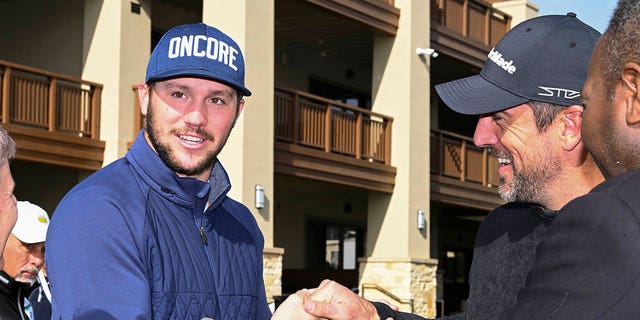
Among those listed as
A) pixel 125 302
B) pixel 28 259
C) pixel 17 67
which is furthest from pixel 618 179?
pixel 17 67

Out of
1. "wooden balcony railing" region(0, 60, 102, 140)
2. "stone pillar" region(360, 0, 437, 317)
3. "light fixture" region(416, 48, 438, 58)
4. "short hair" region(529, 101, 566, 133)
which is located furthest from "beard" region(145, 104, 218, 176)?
"light fixture" region(416, 48, 438, 58)

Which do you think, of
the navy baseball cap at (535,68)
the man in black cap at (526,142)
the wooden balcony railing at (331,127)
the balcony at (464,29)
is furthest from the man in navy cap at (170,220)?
the balcony at (464,29)

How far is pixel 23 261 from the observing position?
6379 mm

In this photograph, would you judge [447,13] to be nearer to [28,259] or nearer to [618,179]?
[28,259]

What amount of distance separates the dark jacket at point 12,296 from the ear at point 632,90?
4427 millimetres

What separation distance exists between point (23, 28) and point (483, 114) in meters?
16.4

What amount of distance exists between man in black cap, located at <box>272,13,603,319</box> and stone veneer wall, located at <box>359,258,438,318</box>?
55.1ft

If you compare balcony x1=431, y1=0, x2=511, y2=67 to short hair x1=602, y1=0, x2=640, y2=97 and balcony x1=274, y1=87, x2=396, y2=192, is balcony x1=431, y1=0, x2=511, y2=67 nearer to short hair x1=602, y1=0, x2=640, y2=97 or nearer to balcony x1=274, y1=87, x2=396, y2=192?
balcony x1=274, y1=87, x2=396, y2=192

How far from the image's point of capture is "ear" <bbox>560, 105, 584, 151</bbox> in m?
3.15

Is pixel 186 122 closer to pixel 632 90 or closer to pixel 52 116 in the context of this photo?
pixel 632 90

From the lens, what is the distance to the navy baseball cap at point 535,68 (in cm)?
317

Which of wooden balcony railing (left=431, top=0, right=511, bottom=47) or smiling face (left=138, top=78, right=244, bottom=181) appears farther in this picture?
wooden balcony railing (left=431, top=0, right=511, bottom=47)

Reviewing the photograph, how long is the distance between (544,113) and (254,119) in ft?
44.3

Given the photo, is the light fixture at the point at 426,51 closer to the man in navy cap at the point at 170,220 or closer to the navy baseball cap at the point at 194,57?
the man in navy cap at the point at 170,220
